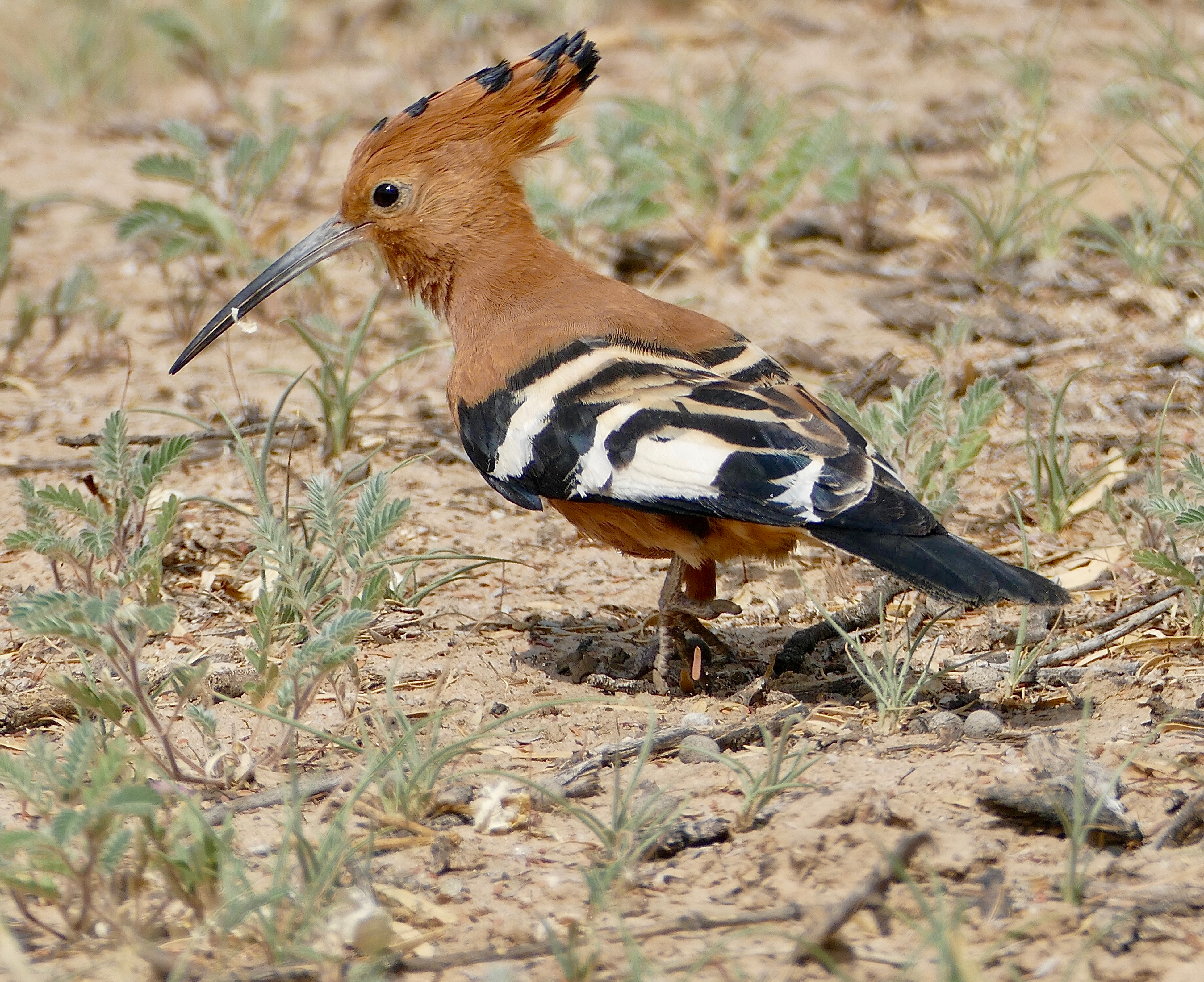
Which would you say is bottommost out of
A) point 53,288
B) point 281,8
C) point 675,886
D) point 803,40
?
point 675,886

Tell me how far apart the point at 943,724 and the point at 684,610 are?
0.63 metres

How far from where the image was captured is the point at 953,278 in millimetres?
4617

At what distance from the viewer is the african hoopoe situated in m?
2.59

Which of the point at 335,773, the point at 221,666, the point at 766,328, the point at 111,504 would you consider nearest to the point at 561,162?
the point at 766,328

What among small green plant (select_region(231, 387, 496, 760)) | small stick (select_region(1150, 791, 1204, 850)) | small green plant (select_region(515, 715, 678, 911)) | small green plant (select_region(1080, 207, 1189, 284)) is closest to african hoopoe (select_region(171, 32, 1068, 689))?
small green plant (select_region(231, 387, 496, 760))

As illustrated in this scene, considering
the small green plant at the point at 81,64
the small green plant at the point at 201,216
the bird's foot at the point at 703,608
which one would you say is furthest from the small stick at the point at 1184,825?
the small green plant at the point at 81,64

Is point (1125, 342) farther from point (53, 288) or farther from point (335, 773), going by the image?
point (53, 288)

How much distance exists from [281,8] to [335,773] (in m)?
4.94

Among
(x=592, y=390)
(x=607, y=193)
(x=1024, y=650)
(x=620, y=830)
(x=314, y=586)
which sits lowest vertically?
(x=1024, y=650)

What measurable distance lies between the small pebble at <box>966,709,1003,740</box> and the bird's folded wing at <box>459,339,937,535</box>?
0.35 meters

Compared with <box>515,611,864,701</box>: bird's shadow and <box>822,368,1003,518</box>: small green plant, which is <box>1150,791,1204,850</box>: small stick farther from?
<box>822,368,1003,518</box>: small green plant

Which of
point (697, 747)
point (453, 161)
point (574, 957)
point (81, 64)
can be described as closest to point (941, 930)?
point (574, 957)

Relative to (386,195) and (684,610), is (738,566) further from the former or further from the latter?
(386,195)

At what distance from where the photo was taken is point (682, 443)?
2734mm
